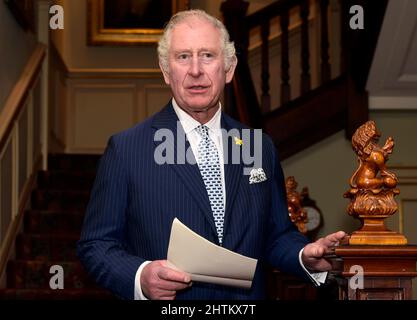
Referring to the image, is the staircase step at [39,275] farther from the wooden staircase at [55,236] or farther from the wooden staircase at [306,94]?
the wooden staircase at [306,94]

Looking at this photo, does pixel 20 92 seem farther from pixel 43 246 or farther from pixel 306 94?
pixel 306 94

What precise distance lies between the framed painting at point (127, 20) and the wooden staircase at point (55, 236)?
95.0 inches

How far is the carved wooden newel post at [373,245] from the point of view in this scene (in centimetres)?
250

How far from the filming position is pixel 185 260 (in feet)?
7.54

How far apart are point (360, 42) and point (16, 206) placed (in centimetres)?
301

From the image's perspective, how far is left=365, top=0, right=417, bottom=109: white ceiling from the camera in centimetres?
638

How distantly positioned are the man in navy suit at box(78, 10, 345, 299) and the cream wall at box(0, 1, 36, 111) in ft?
14.7

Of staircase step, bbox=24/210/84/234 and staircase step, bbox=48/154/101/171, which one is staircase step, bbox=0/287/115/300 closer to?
staircase step, bbox=24/210/84/234

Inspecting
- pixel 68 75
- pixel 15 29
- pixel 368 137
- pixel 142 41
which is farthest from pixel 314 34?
pixel 368 137

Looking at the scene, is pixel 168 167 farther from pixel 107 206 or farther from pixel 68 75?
pixel 68 75

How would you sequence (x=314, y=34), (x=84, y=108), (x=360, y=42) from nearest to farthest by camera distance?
1. (x=360, y=42)
2. (x=314, y=34)
3. (x=84, y=108)

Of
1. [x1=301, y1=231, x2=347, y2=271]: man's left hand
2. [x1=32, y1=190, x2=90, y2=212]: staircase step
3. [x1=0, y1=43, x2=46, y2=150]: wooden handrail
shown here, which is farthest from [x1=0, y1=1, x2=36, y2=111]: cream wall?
[x1=301, y1=231, x2=347, y2=271]: man's left hand

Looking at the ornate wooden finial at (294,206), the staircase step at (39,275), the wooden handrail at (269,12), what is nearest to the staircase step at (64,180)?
the staircase step at (39,275)

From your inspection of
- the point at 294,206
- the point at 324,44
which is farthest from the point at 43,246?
the point at 324,44
